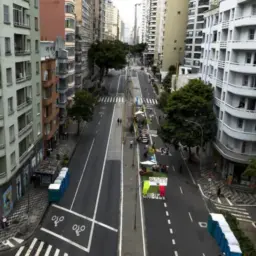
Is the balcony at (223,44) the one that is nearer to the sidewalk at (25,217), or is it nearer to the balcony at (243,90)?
the balcony at (243,90)

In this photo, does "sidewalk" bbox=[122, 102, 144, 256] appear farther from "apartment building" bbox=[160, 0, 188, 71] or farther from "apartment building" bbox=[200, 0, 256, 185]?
"apartment building" bbox=[160, 0, 188, 71]

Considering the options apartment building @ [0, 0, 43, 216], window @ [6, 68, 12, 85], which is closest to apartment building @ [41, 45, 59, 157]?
apartment building @ [0, 0, 43, 216]

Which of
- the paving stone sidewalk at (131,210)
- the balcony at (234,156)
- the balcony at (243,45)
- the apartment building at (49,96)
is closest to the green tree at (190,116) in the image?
the balcony at (234,156)

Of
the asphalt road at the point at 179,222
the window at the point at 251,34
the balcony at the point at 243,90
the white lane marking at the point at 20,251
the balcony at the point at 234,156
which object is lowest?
the asphalt road at the point at 179,222

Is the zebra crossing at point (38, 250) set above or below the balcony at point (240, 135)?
below

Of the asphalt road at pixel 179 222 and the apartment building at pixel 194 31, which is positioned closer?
the asphalt road at pixel 179 222

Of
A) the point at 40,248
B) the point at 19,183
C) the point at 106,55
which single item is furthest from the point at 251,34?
the point at 106,55

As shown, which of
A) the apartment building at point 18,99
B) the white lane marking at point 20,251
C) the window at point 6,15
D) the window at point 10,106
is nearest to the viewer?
the white lane marking at point 20,251

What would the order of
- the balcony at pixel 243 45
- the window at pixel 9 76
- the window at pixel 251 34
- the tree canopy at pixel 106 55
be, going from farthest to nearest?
the tree canopy at pixel 106 55 < the window at pixel 251 34 < the balcony at pixel 243 45 < the window at pixel 9 76

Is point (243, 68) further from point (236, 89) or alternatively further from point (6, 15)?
point (6, 15)
